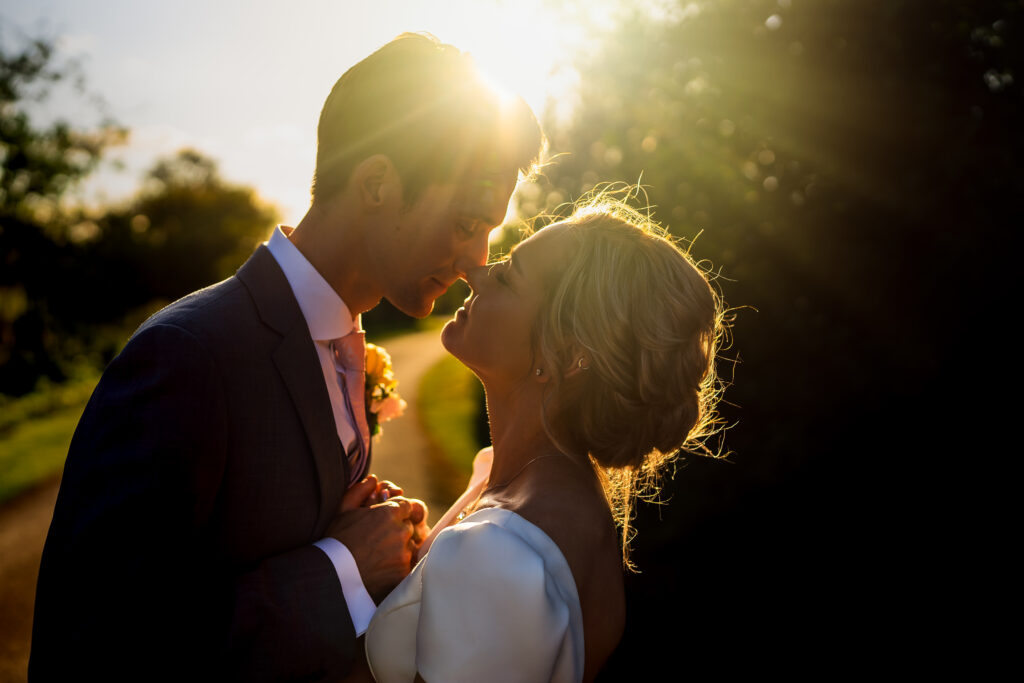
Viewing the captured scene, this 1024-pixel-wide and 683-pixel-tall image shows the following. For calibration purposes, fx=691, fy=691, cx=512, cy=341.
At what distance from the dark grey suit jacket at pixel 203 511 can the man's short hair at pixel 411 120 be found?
2.27ft

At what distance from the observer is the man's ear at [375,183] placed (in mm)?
2670

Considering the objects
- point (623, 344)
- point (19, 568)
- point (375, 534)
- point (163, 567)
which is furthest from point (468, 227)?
point (19, 568)

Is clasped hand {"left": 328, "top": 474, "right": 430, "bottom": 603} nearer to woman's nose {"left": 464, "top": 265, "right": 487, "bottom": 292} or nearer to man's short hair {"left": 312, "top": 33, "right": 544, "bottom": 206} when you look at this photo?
woman's nose {"left": 464, "top": 265, "right": 487, "bottom": 292}

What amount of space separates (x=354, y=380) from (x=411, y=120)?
1054 millimetres

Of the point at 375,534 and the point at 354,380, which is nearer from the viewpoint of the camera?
the point at 375,534

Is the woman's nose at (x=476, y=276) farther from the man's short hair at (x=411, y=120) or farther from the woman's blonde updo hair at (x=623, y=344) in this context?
the man's short hair at (x=411, y=120)

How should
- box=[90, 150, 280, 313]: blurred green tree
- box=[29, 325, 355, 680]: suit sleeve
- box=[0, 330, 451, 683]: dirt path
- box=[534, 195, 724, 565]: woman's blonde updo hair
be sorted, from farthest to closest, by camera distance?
box=[90, 150, 280, 313]: blurred green tree
box=[0, 330, 451, 683]: dirt path
box=[534, 195, 724, 565]: woman's blonde updo hair
box=[29, 325, 355, 680]: suit sleeve

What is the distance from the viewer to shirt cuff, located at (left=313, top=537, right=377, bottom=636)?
2201 mm

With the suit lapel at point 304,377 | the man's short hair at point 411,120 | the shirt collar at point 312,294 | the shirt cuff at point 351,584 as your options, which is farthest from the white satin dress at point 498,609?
the man's short hair at point 411,120

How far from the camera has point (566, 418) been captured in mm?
2715

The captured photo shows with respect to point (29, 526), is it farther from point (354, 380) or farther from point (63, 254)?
point (63, 254)

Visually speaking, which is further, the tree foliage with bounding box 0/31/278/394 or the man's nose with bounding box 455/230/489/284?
the tree foliage with bounding box 0/31/278/394

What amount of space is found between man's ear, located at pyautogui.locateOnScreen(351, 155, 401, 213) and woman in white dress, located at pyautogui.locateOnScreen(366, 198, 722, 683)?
0.50 meters

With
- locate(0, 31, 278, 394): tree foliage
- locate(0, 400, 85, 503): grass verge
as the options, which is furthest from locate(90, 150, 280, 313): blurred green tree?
locate(0, 400, 85, 503): grass verge
